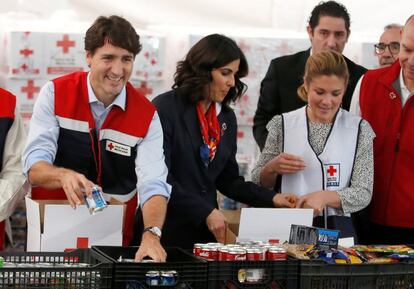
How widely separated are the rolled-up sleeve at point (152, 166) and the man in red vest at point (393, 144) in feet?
3.16

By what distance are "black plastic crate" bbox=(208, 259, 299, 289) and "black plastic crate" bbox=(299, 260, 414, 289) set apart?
37 millimetres

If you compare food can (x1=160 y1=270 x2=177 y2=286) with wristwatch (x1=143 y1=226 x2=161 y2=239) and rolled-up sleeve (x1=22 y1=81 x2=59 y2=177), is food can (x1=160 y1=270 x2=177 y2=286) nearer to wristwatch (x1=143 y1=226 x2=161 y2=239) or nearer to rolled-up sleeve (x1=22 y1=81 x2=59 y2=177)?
wristwatch (x1=143 y1=226 x2=161 y2=239)

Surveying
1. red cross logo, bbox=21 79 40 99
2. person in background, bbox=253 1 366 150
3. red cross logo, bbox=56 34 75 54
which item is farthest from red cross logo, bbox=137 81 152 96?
person in background, bbox=253 1 366 150

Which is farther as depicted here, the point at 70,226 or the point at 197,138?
the point at 197,138

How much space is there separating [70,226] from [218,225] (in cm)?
61

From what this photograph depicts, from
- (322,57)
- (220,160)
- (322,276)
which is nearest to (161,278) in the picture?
(322,276)

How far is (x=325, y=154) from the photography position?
11.9 feet

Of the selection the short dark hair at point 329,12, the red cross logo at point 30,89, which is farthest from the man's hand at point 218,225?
the red cross logo at point 30,89

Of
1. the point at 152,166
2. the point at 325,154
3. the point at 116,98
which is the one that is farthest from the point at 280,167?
the point at 116,98

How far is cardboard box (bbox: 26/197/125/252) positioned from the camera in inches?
120

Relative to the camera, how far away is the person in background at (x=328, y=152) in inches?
141

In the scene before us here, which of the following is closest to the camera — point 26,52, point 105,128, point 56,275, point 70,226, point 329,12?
point 56,275

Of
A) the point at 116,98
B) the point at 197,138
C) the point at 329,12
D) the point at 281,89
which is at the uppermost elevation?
the point at 329,12

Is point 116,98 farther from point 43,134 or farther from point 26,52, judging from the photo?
point 26,52
